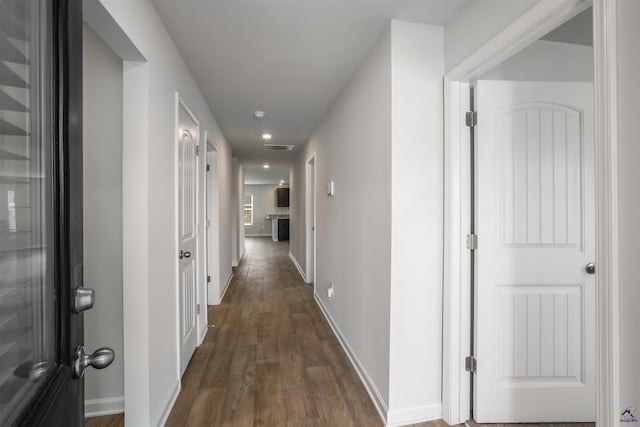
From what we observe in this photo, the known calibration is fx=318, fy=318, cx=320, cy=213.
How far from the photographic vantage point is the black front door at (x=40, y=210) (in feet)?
1.61

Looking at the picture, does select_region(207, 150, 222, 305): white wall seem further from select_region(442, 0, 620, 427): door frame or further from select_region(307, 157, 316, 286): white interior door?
select_region(442, 0, 620, 427): door frame

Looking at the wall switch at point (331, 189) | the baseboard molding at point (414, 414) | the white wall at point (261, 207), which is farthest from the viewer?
the white wall at point (261, 207)

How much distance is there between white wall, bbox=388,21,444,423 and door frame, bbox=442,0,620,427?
0.06 metres

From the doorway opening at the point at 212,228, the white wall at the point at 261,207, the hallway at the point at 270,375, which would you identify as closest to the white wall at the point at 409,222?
the hallway at the point at 270,375

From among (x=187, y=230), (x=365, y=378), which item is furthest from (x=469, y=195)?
(x=187, y=230)

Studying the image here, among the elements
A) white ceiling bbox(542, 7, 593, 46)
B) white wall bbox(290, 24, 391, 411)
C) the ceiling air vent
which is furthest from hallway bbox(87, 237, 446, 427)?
the ceiling air vent

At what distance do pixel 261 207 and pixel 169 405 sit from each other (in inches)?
464

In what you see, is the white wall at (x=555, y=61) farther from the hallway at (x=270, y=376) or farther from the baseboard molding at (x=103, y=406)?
the baseboard molding at (x=103, y=406)

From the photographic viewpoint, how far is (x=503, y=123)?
5.90 ft

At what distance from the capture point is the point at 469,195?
1.83 meters

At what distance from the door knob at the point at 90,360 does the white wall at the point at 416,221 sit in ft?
4.67

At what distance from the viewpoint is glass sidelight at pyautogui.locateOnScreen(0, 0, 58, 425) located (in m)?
0.48

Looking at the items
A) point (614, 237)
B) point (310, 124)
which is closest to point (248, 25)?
point (614, 237)

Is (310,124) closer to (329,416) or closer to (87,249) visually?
(87,249)
